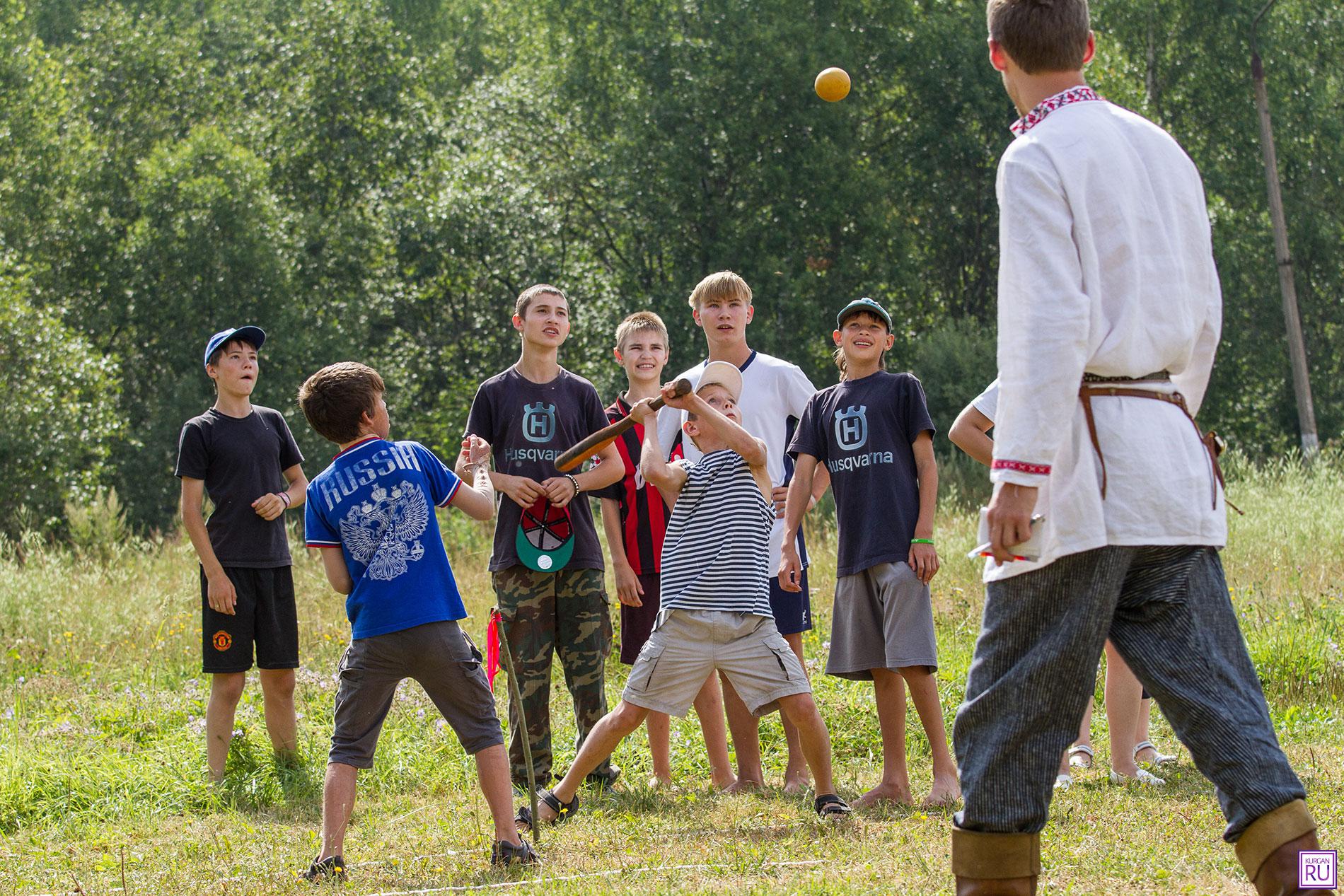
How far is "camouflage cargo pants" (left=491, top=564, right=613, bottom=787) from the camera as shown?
5848 millimetres

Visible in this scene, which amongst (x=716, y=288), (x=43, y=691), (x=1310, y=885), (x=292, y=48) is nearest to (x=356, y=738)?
(x=716, y=288)

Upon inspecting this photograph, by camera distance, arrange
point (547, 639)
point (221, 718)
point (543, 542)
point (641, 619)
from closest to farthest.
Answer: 1. point (543, 542)
2. point (547, 639)
3. point (641, 619)
4. point (221, 718)

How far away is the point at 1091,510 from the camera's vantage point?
2877 mm

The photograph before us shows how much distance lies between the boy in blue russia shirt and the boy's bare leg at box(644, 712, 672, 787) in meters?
1.40

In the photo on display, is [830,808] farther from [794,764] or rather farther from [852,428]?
[852,428]

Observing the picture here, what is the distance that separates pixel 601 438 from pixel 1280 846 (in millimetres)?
2804

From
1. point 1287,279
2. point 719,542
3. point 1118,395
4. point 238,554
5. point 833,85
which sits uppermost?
point 1287,279

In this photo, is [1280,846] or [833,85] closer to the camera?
[1280,846]

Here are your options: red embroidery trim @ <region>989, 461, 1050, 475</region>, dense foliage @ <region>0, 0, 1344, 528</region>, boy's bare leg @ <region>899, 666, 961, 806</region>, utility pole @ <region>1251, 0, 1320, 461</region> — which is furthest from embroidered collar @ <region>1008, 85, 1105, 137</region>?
utility pole @ <region>1251, 0, 1320, 461</region>

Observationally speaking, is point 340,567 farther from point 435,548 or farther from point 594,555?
point 594,555

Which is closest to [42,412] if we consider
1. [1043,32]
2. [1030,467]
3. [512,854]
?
[512,854]

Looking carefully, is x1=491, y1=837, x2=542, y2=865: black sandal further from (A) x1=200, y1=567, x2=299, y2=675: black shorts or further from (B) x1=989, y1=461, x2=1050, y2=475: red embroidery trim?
(B) x1=989, y1=461, x2=1050, y2=475: red embroidery trim

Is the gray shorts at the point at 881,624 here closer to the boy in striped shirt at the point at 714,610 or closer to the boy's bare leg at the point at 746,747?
the boy in striped shirt at the point at 714,610

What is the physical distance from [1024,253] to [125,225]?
89.5 feet
